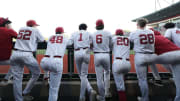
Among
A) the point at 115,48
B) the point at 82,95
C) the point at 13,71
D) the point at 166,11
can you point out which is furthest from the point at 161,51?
the point at 166,11

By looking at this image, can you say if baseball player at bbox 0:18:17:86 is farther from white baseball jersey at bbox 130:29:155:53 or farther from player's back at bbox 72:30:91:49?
white baseball jersey at bbox 130:29:155:53

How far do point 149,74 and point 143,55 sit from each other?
1591 mm

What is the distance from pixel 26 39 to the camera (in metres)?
3.77

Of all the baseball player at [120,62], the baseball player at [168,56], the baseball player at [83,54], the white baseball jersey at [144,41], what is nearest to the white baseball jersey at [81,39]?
A: the baseball player at [83,54]

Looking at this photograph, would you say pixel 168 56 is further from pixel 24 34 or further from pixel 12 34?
pixel 12 34

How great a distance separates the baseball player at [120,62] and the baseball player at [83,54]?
0.67 m

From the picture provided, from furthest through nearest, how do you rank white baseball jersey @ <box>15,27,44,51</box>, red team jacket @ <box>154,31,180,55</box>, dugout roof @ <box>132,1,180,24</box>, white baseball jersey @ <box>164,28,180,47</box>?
dugout roof @ <box>132,1,180,24</box> < white baseball jersey @ <box>164,28,180,47</box> < white baseball jersey @ <box>15,27,44,51</box> < red team jacket @ <box>154,31,180,55</box>

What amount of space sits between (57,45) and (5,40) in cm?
137

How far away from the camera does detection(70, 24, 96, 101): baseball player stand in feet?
12.6

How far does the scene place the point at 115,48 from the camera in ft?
12.9

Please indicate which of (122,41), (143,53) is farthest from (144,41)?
(122,41)

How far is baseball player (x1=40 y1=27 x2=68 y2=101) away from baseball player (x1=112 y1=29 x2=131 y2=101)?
1.30m

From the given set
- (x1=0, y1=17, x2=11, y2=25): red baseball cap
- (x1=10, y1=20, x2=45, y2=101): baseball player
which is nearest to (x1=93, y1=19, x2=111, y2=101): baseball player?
(x1=10, y1=20, x2=45, y2=101): baseball player

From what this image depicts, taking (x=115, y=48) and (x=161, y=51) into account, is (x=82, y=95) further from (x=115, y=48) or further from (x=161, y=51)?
(x=161, y=51)
